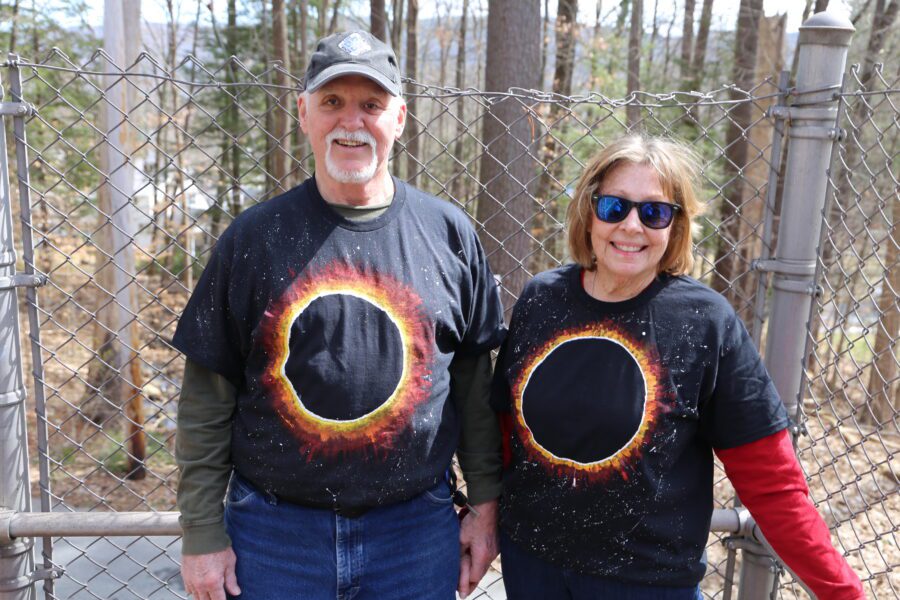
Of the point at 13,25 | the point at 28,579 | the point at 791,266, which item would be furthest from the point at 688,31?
the point at 28,579

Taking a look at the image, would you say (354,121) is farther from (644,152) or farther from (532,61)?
(532,61)

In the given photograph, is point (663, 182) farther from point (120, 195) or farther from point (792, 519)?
point (120, 195)

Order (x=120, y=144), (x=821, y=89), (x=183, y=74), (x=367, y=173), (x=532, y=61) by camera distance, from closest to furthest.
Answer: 1. (x=367, y=173)
2. (x=821, y=89)
3. (x=120, y=144)
4. (x=532, y=61)
5. (x=183, y=74)

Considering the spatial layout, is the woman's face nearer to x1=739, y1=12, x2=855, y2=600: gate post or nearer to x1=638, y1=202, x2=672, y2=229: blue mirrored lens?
x1=638, y1=202, x2=672, y2=229: blue mirrored lens

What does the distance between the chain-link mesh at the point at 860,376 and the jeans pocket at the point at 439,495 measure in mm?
1144

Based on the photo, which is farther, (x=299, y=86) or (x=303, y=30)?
(x=303, y=30)

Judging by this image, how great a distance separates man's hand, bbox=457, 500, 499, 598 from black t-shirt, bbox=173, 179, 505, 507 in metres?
0.30

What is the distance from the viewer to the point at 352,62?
1.92 m

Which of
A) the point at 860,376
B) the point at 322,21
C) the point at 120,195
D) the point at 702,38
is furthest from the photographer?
the point at 322,21

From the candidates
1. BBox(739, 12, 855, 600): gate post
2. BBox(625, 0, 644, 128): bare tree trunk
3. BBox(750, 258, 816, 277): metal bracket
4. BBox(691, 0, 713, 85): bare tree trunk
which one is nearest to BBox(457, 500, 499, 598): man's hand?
BBox(739, 12, 855, 600): gate post

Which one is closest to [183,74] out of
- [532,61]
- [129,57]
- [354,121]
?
[129,57]

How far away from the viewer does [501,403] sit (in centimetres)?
221

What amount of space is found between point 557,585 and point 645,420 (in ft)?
1.74

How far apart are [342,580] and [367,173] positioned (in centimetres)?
108
